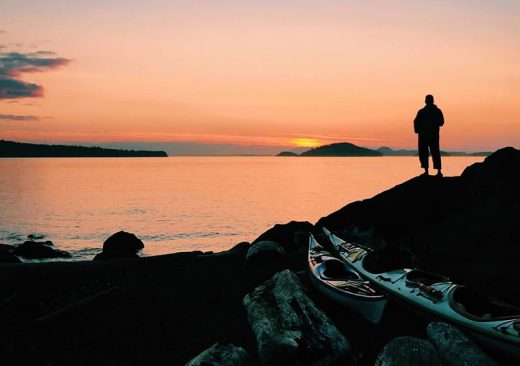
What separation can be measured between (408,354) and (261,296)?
182 inches

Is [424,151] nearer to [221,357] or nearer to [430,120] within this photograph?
[430,120]

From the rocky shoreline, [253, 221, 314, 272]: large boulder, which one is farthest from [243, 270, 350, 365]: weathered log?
[253, 221, 314, 272]: large boulder

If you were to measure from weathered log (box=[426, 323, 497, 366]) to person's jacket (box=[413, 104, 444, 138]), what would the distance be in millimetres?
11038

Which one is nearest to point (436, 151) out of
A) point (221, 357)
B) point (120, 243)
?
point (221, 357)

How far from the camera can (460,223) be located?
47.5ft

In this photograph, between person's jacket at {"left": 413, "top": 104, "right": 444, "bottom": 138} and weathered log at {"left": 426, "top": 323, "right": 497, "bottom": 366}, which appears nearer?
weathered log at {"left": 426, "top": 323, "right": 497, "bottom": 366}

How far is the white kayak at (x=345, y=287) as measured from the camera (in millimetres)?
9961

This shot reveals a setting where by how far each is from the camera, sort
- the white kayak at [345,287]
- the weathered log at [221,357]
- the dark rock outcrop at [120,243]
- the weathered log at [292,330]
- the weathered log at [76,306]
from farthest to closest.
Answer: the dark rock outcrop at [120,243], the weathered log at [76,306], the white kayak at [345,287], the weathered log at [292,330], the weathered log at [221,357]

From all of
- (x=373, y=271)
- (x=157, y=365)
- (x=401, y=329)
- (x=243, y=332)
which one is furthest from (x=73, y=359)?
(x=373, y=271)

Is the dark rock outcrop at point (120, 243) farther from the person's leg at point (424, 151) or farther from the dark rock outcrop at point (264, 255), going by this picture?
the person's leg at point (424, 151)

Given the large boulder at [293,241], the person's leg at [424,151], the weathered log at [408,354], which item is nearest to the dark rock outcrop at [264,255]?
the large boulder at [293,241]

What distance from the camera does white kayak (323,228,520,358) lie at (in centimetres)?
827

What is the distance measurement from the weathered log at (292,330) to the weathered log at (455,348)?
62.5 inches

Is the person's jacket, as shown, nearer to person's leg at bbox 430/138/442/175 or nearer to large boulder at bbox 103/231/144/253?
person's leg at bbox 430/138/442/175
